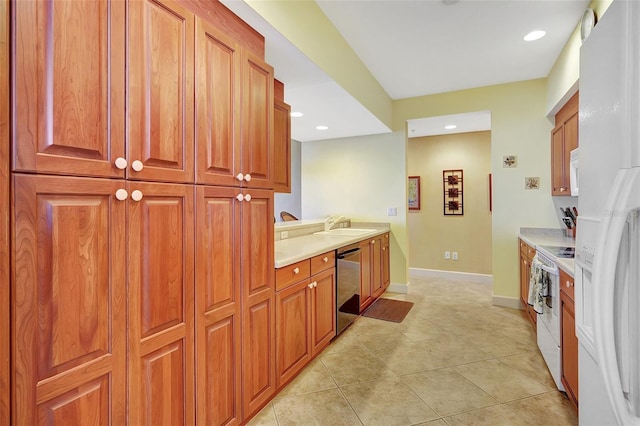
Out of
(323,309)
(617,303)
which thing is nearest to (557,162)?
(323,309)

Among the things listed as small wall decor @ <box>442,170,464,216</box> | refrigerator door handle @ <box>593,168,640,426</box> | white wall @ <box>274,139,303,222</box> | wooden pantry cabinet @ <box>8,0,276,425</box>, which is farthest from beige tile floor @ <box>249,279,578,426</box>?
white wall @ <box>274,139,303,222</box>

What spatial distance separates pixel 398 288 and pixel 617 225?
3802 millimetres

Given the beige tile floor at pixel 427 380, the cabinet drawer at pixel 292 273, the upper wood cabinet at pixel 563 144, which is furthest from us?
the upper wood cabinet at pixel 563 144

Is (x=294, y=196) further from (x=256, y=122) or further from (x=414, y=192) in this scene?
(x=256, y=122)

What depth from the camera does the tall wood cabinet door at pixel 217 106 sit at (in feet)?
4.61

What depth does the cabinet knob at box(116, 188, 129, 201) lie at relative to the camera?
1078 mm

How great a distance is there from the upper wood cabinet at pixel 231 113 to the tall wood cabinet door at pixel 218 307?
13 centimetres

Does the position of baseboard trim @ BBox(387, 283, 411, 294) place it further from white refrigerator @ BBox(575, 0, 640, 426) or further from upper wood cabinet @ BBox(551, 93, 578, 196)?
white refrigerator @ BBox(575, 0, 640, 426)

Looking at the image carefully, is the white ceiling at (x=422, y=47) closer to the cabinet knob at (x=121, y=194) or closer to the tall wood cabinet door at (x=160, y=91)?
the tall wood cabinet door at (x=160, y=91)

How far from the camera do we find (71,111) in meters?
0.96

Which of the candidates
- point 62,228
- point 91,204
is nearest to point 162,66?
point 91,204

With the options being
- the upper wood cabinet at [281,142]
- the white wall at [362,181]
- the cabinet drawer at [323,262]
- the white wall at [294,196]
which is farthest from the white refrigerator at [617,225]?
the white wall at [294,196]

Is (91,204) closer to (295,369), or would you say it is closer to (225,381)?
(225,381)

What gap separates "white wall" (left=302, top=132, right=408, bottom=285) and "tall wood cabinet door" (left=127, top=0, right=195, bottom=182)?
11.3 ft
